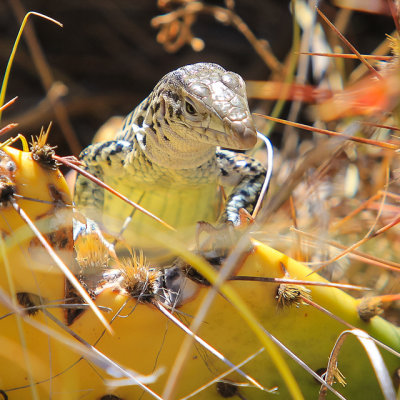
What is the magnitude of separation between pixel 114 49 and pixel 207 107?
8.74ft

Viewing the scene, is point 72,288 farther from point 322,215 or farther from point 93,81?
point 93,81

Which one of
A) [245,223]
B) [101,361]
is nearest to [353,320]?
[245,223]

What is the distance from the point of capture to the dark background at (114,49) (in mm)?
3453

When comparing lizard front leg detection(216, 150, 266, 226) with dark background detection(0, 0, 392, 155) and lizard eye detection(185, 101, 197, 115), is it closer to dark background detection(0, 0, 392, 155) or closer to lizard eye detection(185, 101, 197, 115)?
lizard eye detection(185, 101, 197, 115)

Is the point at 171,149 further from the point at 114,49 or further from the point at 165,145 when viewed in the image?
the point at 114,49

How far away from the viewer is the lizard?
130 cm

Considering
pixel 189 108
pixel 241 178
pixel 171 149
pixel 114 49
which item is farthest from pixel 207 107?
pixel 114 49

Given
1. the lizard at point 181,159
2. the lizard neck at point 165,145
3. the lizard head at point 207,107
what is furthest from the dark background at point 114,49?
the lizard head at point 207,107

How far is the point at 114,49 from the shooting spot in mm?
3752

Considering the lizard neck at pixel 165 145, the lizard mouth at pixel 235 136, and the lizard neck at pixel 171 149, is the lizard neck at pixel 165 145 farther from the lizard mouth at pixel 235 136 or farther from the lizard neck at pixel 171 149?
the lizard mouth at pixel 235 136

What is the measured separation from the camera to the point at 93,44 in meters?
3.82

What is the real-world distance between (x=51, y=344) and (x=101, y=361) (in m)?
0.20

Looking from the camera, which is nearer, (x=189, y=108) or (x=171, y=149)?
(x=189, y=108)

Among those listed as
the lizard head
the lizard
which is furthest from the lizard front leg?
the lizard head
